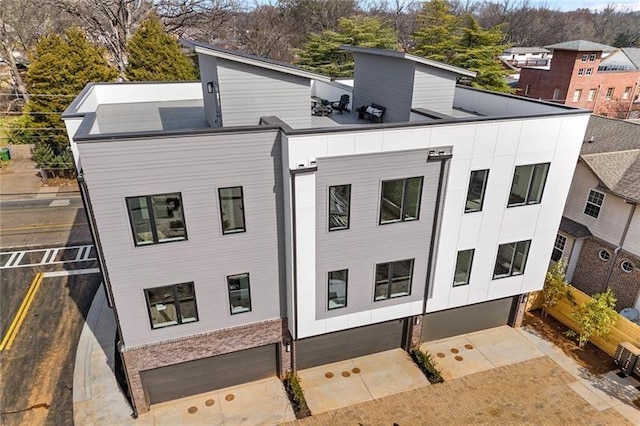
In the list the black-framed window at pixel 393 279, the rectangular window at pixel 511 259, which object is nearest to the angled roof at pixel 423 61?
the rectangular window at pixel 511 259

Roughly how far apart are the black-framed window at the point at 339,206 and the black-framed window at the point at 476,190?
14.9 ft

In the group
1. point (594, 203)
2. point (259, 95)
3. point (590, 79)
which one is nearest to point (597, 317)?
point (594, 203)

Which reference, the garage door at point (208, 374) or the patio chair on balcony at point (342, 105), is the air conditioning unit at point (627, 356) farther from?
the patio chair on balcony at point (342, 105)

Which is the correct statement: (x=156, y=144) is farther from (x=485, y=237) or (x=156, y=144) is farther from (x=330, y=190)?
(x=485, y=237)

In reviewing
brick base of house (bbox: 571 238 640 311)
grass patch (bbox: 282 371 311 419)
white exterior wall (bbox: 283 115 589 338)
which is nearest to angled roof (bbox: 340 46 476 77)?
white exterior wall (bbox: 283 115 589 338)

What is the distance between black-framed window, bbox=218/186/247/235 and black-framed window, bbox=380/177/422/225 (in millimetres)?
4664

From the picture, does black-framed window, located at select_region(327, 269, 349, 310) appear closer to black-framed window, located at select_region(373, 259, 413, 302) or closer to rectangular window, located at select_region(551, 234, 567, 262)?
black-framed window, located at select_region(373, 259, 413, 302)

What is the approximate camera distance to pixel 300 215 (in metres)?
12.7

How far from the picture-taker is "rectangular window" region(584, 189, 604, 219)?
66.4 ft

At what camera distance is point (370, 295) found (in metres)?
15.0

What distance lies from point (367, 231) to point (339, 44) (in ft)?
128

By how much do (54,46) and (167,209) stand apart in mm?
29833

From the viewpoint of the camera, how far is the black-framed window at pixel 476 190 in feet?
47.1

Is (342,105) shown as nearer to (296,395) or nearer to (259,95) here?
(259,95)
